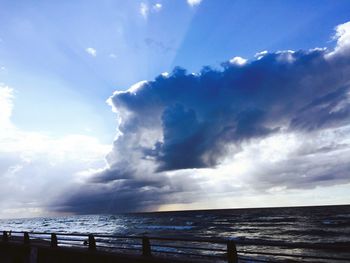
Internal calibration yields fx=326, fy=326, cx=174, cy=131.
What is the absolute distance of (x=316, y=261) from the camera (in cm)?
2567

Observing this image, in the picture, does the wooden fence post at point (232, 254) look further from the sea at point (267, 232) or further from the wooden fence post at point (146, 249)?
the wooden fence post at point (146, 249)

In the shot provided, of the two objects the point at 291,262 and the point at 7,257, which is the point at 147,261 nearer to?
the point at 7,257

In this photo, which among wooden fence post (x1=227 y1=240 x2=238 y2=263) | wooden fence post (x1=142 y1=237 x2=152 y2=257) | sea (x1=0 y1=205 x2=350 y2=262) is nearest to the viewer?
wooden fence post (x1=227 y1=240 x2=238 y2=263)

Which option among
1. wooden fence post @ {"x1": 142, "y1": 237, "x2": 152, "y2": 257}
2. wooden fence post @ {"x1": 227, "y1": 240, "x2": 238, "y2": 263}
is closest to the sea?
wooden fence post @ {"x1": 227, "y1": 240, "x2": 238, "y2": 263}

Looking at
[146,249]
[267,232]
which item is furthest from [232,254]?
[267,232]

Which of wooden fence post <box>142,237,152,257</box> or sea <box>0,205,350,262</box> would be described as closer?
wooden fence post <box>142,237,152,257</box>

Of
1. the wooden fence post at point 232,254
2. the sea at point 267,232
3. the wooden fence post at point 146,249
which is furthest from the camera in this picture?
the sea at point 267,232

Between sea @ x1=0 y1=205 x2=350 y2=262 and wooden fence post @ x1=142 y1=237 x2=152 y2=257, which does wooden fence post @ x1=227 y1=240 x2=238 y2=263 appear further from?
wooden fence post @ x1=142 y1=237 x2=152 y2=257

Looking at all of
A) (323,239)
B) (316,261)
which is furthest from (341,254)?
(323,239)

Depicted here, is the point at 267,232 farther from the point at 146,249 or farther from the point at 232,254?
the point at 232,254

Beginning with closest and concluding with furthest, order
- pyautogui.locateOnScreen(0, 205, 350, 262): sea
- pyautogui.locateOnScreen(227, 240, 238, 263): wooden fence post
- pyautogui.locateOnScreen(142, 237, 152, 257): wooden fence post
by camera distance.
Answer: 1. pyautogui.locateOnScreen(227, 240, 238, 263): wooden fence post
2. pyautogui.locateOnScreen(142, 237, 152, 257): wooden fence post
3. pyautogui.locateOnScreen(0, 205, 350, 262): sea

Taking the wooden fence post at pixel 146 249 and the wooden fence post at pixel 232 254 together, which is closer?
the wooden fence post at pixel 232 254

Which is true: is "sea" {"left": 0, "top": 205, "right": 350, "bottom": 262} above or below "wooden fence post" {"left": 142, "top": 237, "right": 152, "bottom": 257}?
below

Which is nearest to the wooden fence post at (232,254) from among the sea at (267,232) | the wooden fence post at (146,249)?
the sea at (267,232)
